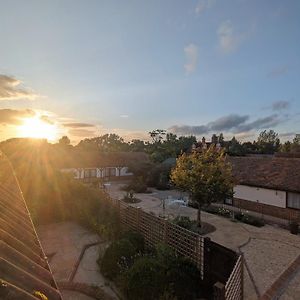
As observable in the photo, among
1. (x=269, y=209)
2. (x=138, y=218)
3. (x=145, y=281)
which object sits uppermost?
(x=138, y=218)

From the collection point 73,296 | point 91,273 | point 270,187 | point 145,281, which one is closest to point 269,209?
point 270,187

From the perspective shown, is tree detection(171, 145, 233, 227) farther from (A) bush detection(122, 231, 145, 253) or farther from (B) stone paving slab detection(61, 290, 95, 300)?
(B) stone paving slab detection(61, 290, 95, 300)

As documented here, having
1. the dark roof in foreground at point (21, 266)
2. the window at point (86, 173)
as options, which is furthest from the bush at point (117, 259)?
the window at point (86, 173)

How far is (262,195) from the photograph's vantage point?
20.9 metres

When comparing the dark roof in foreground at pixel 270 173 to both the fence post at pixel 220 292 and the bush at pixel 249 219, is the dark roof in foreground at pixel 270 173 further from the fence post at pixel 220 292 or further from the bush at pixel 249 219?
the fence post at pixel 220 292

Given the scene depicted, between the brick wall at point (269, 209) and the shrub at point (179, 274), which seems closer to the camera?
the shrub at point (179, 274)

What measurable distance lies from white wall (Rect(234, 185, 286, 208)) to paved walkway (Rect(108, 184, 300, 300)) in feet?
10.6

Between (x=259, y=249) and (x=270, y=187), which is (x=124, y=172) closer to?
(x=270, y=187)

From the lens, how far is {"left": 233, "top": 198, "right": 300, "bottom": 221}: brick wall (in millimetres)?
18828

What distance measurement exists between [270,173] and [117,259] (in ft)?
53.7

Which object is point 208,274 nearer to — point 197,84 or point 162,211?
point 197,84

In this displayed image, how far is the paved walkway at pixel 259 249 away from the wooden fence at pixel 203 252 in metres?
1.42

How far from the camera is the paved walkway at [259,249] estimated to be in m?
9.58

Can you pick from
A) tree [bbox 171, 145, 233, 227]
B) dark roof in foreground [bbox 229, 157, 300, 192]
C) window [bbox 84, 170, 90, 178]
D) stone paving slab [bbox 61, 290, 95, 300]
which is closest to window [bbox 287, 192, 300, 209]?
dark roof in foreground [bbox 229, 157, 300, 192]
